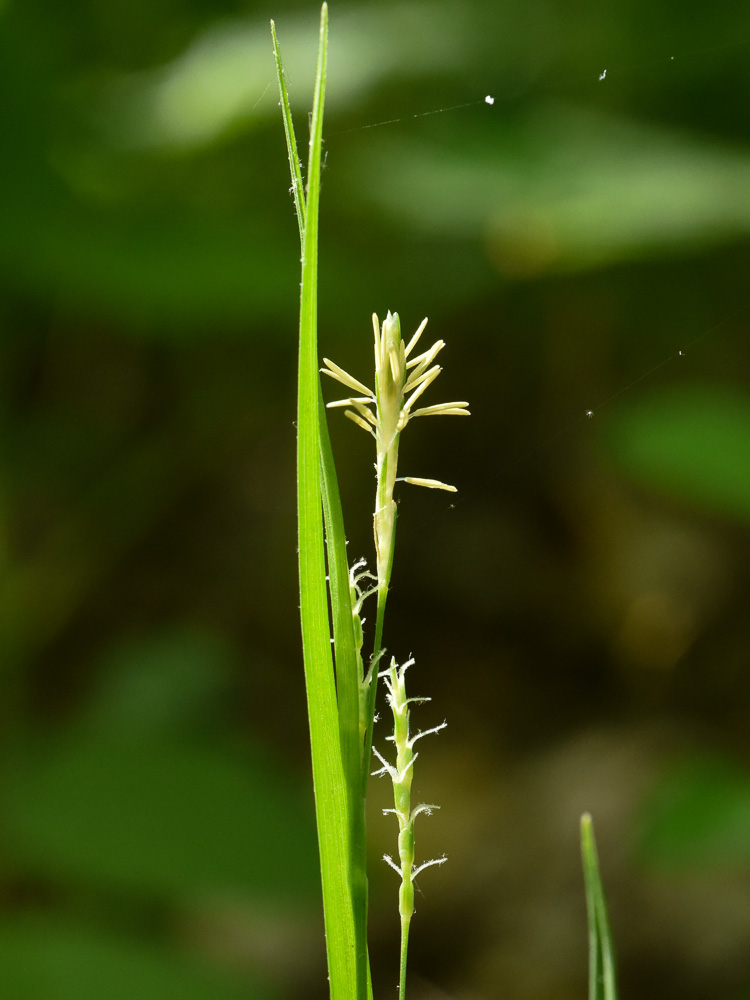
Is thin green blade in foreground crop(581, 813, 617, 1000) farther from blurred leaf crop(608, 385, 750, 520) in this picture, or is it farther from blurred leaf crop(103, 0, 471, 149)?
blurred leaf crop(103, 0, 471, 149)

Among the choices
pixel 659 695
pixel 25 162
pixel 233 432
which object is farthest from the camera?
pixel 233 432

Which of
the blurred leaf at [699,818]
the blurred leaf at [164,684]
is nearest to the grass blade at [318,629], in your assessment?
the blurred leaf at [699,818]

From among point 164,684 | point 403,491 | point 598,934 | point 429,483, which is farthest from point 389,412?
point 403,491

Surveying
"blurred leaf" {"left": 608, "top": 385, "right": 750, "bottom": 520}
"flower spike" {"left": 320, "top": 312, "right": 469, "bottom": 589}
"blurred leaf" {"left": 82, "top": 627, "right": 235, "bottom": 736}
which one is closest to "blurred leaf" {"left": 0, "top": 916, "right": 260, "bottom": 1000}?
"blurred leaf" {"left": 82, "top": 627, "right": 235, "bottom": 736}

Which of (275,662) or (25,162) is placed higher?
(25,162)

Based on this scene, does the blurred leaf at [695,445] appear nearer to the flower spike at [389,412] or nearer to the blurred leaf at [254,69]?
the blurred leaf at [254,69]

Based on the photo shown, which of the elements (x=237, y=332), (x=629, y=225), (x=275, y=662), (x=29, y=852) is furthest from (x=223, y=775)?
(x=629, y=225)

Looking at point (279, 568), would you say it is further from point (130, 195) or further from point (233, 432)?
point (130, 195)

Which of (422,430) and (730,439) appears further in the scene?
(422,430)
